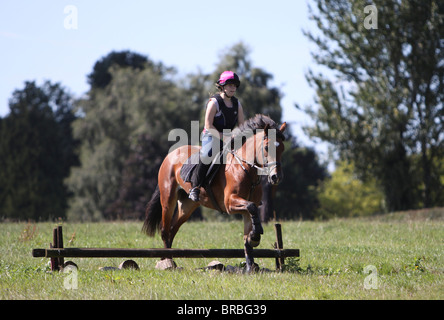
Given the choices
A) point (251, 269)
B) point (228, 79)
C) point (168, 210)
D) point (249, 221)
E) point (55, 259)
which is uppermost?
point (228, 79)

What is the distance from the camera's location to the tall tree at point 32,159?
164 ft

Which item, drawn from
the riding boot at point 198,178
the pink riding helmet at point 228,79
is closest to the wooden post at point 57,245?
the riding boot at point 198,178

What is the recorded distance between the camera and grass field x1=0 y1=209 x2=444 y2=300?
305 inches

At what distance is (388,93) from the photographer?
31.8 m

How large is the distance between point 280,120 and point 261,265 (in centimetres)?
3797

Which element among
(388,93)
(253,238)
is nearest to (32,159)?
(388,93)

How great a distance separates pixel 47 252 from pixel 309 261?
518cm

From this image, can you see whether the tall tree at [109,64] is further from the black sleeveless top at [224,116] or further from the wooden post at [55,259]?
the wooden post at [55,259]

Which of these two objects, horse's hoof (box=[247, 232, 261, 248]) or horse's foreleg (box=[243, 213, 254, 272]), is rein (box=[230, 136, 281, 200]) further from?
horse's hoof (box=[247, 232, 261, 248])

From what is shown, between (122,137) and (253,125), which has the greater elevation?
(122,137)

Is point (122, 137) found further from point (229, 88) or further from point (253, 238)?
point (253, 238)

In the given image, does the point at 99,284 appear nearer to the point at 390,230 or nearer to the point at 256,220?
the point at 256,220
